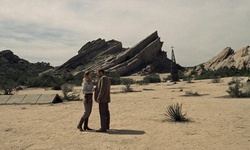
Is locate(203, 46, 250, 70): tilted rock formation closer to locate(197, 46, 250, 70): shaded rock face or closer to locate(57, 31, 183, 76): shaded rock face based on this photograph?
locate(197, 46, 250, 70): shaded rock face

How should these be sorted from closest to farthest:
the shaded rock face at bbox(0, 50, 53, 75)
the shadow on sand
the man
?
the shadow on sand
the man
the shaded rock face at bbox(0, 50, 53, 75)

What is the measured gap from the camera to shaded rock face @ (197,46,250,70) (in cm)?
5083

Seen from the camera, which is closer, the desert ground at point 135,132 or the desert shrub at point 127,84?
the desert ground at point 135,132

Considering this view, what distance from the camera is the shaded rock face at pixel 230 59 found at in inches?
2001

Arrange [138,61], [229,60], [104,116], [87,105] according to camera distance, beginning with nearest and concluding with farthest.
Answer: [104,116] → [87,105] → [229,60] → [138,61]

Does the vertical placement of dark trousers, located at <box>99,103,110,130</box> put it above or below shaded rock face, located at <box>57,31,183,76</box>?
below

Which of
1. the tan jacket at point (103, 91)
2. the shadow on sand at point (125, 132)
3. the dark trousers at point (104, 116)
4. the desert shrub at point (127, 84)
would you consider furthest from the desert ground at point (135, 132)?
the desert shrub at point (127, 84)

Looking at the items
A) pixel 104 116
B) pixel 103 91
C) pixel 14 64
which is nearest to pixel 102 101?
pixel 103 91

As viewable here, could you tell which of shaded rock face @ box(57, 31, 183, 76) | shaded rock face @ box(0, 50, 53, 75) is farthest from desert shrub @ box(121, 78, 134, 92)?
shaded rock face @ box(0, 50, 53, 75)

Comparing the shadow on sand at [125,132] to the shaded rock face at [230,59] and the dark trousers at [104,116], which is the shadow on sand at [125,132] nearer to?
the dark trousers at [104,116]

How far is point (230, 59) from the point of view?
56219mm

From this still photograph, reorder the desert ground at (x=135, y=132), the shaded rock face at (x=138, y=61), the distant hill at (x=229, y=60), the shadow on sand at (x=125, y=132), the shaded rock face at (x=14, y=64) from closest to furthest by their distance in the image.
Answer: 1. the desert ground at (x=135, y=132)
2. the shadow on sand at (x=125, y=132)
3. the distant hill at (x=229, y=60)
4. the shaded rock face at (x=138, y=61)
5. the shaded rock face at (x=14, y=64)

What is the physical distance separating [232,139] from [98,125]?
4.49m

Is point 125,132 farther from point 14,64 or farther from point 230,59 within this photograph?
point 14,64
